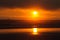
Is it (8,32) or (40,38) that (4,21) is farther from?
(40,38)

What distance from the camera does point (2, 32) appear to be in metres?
10.6

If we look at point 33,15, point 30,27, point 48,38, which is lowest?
point 48,38

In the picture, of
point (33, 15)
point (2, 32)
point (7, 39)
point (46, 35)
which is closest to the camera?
point (7, 39)

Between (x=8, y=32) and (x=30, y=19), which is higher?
(x=30, y=19)

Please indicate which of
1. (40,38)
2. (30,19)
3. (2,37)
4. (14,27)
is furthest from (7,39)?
(30,19)

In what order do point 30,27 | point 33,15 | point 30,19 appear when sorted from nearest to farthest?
1. point 30,27
2. point 30,19
3. point 33,15

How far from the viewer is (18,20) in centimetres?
1384

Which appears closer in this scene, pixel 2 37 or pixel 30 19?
pixel 2 37

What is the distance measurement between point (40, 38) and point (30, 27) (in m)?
2.58

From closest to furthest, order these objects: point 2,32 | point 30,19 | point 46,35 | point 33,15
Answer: point 46,35
point 2,32
point 30,19
point 33,15

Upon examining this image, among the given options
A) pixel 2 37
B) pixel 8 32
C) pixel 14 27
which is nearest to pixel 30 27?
pixel 14 27

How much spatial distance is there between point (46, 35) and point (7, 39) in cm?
177

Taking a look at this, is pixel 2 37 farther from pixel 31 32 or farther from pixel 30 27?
pixel 30 27

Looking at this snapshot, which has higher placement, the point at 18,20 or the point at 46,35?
the point at 18,20
